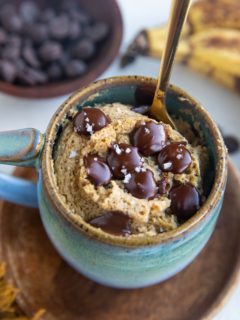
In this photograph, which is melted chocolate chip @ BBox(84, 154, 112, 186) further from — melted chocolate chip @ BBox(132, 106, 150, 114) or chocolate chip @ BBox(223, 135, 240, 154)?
chocolate chip @ BBox(223, 135, 240, 154)

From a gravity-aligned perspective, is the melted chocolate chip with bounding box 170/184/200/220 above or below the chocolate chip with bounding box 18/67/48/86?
above

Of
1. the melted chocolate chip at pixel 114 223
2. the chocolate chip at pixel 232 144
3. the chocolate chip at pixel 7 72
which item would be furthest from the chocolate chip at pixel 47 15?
the melted chocolate chip at pixel 114 223

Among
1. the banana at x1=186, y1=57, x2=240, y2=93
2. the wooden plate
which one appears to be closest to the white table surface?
the banana at x1=186, y1=57, x2=240, y2=93

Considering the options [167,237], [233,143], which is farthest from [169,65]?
[233,143]

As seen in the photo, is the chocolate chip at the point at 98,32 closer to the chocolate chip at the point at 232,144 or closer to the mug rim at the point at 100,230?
the chocolate chip at the point at 232,144

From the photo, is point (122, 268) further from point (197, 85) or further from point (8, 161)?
point (197, 85)

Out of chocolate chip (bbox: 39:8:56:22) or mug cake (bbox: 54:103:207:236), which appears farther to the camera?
chocolate chip (bbox: 39:8:56:22)

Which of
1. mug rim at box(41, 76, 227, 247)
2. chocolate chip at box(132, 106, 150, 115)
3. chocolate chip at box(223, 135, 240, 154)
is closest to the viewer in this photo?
mug rim at box(41, 76, 227, 247)

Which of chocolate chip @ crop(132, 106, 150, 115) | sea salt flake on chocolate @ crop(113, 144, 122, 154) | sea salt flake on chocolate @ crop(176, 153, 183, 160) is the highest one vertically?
sea salt flake on chocolate @ crop(176, 153, 183, 160)
